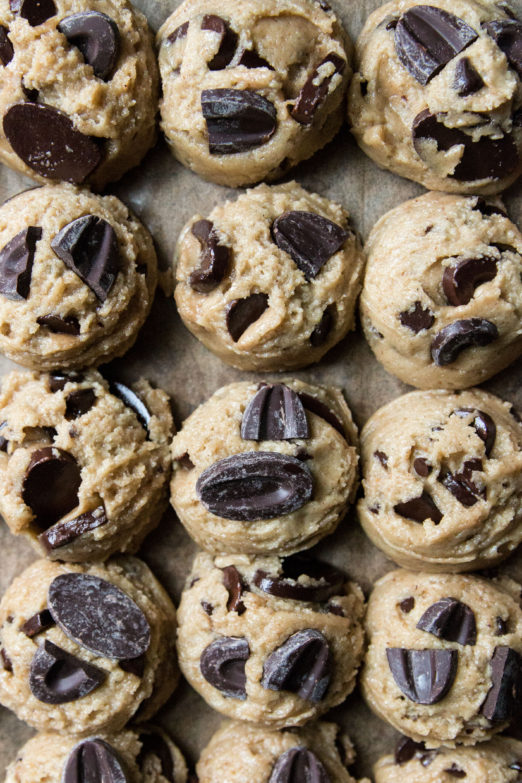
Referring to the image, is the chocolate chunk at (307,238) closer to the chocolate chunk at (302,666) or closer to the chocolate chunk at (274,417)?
the chocolate chunk at (274,417)

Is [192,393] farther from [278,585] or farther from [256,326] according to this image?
[278,585]

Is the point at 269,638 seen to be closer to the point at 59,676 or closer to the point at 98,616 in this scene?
the point at 98,616

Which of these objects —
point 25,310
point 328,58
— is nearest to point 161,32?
point 328,58

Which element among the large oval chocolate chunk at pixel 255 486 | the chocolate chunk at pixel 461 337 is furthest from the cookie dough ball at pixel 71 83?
the chocolate chunk at pixel 461 337

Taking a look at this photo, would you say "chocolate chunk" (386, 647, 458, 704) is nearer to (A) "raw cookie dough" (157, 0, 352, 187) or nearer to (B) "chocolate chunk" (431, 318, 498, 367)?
(B) "chocolate chunk" (431, 318, 498, 367)

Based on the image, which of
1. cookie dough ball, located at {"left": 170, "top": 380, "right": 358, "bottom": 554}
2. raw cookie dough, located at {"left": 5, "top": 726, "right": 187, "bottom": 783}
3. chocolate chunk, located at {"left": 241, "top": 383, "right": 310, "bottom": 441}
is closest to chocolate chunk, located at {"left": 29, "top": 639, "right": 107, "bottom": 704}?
raw cookie dough, located at {"left": 5, "top": 726, "right": 187, "bottom": 783}
